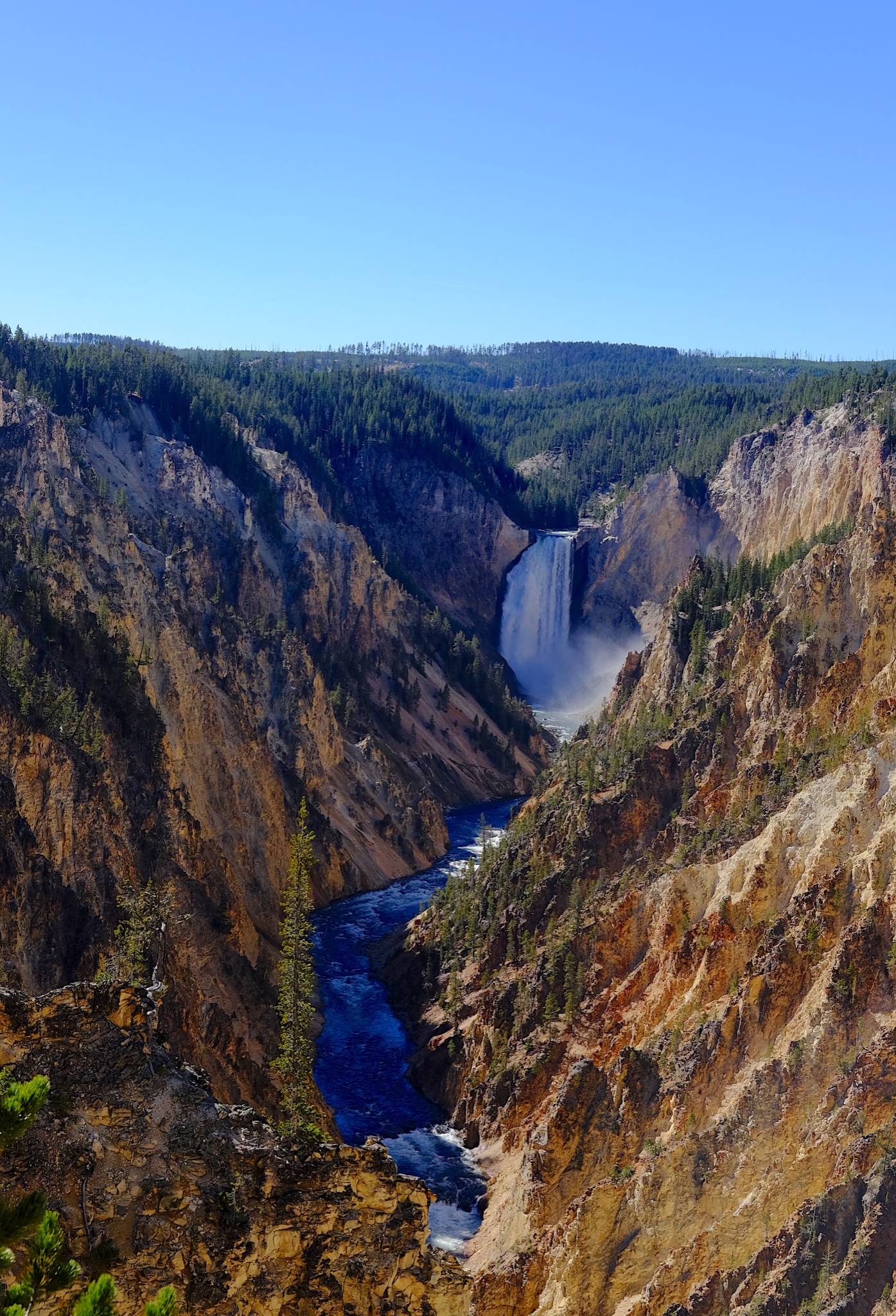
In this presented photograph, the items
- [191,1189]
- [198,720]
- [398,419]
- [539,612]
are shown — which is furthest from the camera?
[398,419]

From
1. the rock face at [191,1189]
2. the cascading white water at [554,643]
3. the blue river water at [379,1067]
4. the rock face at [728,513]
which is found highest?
the rock face at [728,513]

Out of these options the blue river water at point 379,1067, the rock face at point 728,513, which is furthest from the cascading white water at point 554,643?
the blue river water at point 379,1067

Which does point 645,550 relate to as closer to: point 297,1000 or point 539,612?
point 539,612

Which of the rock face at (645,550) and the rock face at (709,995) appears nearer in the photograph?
the rock face at (709,995)

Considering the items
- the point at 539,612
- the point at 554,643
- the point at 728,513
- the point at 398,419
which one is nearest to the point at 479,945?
the point at 728,513

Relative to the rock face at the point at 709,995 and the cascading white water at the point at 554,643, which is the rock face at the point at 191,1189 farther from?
the cascading white water at the point at 554,643

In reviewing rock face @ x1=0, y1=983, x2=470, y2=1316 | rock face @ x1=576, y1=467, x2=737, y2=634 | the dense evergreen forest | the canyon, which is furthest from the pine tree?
→ rock face @ x1=576, y1=467, x2=737, y2=634

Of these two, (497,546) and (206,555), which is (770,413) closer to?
(497,546)
